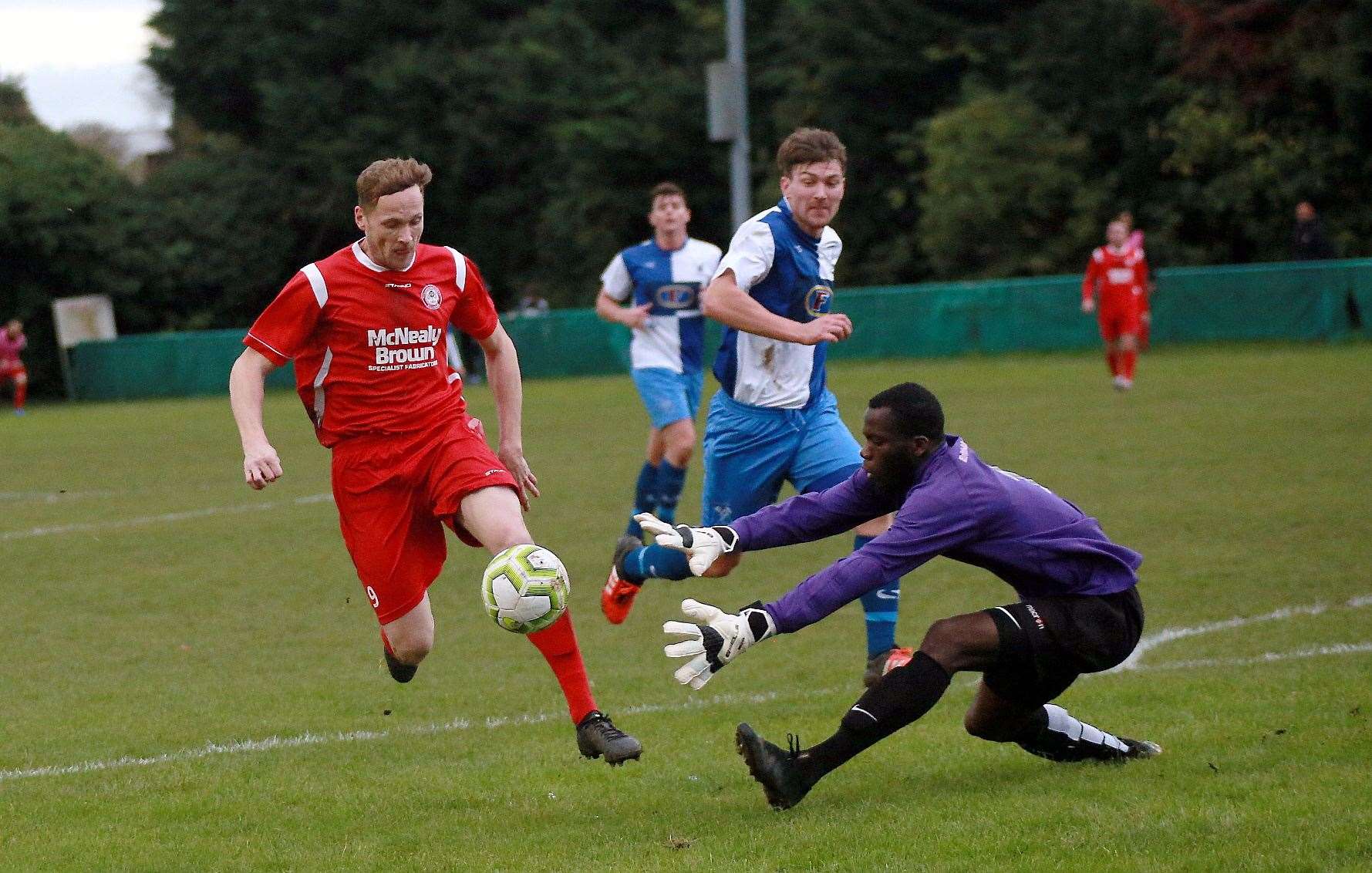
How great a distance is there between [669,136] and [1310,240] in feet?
57.9

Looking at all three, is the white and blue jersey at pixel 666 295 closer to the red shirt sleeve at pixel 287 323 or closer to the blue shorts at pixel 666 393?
the blue shorts at pixel 666 393

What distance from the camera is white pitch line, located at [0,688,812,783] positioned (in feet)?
19.8

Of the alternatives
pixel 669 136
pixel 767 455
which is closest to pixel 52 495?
pixel 767 455

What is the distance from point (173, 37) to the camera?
46406 millimetres

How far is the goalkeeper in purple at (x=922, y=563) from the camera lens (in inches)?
191

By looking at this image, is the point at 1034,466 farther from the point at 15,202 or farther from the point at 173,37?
the point at 173,37

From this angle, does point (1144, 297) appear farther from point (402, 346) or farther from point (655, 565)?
point (402, 346)

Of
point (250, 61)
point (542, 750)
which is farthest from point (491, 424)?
point (250, 61)

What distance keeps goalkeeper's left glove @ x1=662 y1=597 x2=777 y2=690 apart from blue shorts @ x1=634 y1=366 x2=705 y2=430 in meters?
6.26

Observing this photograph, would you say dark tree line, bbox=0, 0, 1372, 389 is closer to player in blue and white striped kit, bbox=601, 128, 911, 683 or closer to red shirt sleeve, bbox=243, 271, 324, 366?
player in blue and white striped kit, bbox=601, 128, 911, 683

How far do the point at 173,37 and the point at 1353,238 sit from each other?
3118 cm

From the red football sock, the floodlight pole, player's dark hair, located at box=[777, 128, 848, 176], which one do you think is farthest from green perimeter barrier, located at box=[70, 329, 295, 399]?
the red football sock

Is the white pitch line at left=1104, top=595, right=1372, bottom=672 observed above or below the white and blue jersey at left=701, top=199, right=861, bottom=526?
below

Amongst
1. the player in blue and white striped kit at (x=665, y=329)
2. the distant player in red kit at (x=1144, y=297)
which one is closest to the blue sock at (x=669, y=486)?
the player in blue and white striped kit at (x=665, y=329)
